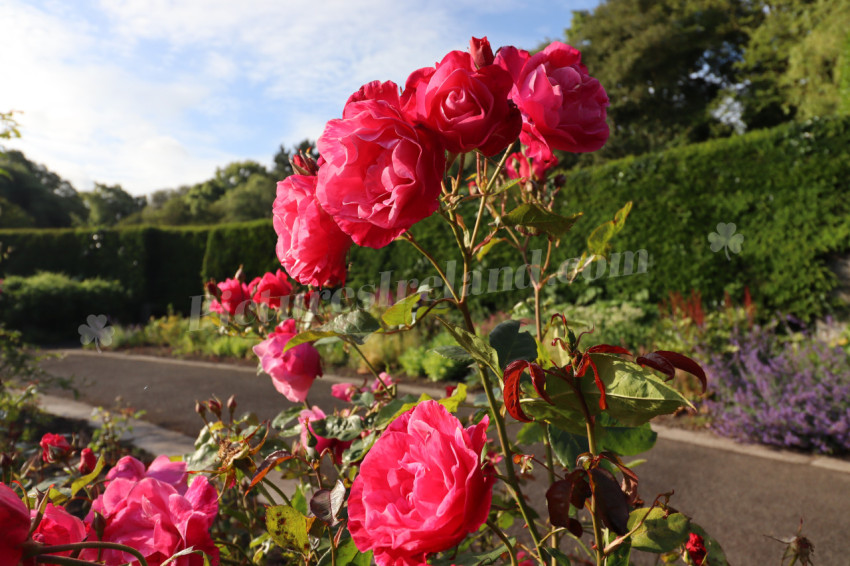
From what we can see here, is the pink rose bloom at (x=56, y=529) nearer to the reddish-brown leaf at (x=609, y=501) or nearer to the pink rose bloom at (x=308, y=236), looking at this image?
the pink rose bloom at (x=308, y=236)

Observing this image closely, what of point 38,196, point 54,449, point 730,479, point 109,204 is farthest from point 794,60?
point 109,204

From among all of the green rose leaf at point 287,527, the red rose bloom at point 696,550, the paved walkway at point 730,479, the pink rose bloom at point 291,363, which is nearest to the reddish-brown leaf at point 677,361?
the red rose bloom at point 696,550

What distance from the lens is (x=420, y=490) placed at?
1.68 feet

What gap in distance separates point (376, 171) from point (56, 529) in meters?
0.55

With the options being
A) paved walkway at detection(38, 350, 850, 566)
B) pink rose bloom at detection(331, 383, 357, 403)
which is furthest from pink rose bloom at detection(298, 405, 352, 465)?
paved walkway at detection(38, 350, 850, 566)

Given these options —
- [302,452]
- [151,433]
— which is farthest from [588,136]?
[151,433]

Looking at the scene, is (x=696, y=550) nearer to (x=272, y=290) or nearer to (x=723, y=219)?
(x=272, y=290)

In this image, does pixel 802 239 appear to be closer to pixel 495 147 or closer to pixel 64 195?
pixel 495 147

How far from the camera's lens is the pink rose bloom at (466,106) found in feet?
1.87

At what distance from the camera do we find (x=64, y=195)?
3684 centimetres

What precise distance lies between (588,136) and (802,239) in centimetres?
648

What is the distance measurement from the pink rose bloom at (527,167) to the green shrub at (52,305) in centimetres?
1250

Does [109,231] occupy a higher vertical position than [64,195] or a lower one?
lower

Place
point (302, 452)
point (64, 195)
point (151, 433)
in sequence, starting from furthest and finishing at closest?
point (64, 195)
point (151, 433)
point (302, 452)
